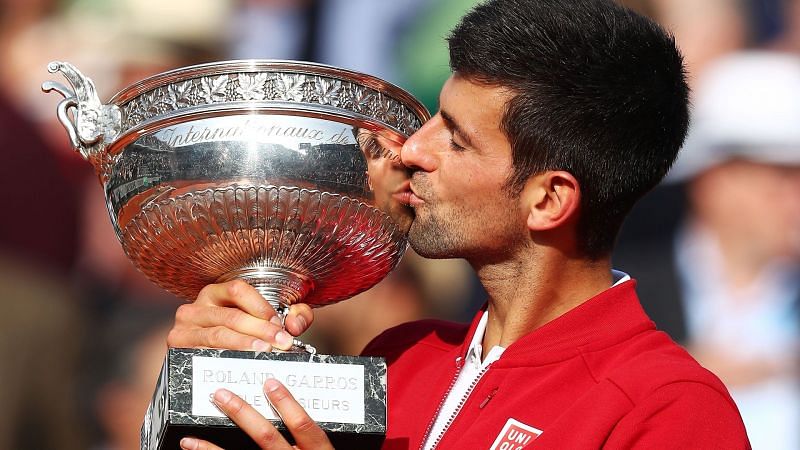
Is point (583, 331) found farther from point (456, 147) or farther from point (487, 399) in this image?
point (456, 147)

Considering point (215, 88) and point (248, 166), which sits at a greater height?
point (215, 88)

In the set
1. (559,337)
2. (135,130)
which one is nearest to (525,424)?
(559,337)

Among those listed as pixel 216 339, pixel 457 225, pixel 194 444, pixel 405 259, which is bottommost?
pixel 194 444

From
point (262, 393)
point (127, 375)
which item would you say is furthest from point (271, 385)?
point (127, 375)

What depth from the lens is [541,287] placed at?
2885 mm

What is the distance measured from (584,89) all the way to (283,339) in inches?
30.3

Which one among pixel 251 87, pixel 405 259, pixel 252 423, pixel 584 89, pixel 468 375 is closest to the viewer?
pixel 252 423

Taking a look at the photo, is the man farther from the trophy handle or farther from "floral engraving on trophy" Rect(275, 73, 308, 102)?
the trophy handle

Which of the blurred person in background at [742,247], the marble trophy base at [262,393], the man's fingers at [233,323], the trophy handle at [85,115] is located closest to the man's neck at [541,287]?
the marble trophy base at [262,393]

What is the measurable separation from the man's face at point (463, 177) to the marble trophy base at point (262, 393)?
37 centimetres

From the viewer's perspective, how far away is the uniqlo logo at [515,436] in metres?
2.61

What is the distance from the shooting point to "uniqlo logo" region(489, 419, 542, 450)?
8.55 feet

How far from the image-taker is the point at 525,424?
8.66 feet

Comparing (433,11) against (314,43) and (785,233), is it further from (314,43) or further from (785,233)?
(785,233)
